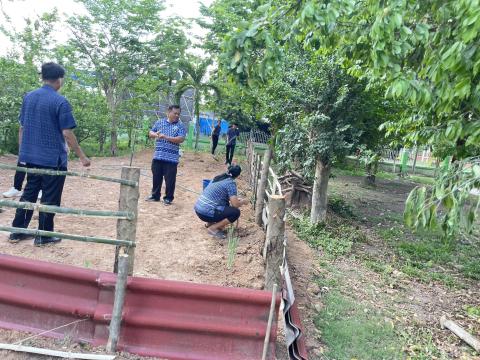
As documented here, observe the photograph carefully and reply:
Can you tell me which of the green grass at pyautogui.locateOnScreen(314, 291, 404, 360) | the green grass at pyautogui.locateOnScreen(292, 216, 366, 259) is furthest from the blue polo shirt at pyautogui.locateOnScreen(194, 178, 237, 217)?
the green grass at pyautogui.locateOnScreen(292, 216, 366, 259)

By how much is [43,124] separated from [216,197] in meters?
2.13

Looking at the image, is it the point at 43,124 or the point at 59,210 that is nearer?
the point at 59,210

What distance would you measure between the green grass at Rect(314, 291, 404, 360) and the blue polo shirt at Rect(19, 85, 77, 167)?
9.83ft

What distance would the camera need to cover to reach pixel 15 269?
297cm

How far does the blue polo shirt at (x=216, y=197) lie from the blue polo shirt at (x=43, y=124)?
1860 mm

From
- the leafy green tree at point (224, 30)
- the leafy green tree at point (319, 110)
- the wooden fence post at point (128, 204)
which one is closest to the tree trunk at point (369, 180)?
the leafy green tree at point (224, 30)

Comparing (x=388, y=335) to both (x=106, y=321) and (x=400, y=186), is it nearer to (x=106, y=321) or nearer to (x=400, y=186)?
(x=106, y=321)

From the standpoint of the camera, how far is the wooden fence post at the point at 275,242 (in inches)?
130

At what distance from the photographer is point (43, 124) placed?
12.7ft

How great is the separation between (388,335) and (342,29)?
289 centimetres

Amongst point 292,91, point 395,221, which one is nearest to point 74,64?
point 292,91

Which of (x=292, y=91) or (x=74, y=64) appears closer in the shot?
(x=292, y=91)

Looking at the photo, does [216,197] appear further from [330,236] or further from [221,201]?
[330,236]

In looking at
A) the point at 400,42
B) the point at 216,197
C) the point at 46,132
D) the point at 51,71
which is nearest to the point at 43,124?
the point at 46,132
